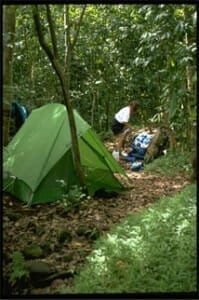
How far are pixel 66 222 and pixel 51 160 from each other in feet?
2.24

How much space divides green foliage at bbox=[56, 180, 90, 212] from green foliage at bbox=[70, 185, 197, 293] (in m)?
0.54

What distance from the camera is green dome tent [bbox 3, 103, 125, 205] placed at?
3619 mm

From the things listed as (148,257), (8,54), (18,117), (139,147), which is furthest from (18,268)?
(139,147)

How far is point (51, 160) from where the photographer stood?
3.73m

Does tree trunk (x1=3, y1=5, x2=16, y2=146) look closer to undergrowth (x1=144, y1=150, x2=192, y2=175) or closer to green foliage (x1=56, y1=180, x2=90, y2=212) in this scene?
green foliage (x1=56, y1=180, x2=90, y2=212)

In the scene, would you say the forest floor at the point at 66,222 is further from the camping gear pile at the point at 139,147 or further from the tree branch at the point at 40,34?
the tree branch at the point at 40,34

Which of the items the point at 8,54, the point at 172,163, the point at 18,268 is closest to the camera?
the point at 18,268

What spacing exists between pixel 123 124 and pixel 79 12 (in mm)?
2300

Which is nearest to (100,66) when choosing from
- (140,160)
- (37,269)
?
(140,160)

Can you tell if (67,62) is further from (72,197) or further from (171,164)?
(171,164)

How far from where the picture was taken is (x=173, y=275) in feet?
8.12

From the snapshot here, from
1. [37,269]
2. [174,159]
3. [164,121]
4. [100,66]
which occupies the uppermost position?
[100,66]

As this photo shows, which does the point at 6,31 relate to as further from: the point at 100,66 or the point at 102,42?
the point at 100,66

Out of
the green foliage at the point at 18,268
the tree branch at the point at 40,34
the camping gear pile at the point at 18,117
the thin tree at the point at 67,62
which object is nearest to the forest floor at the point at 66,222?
the green foliage at the point at 18,268
